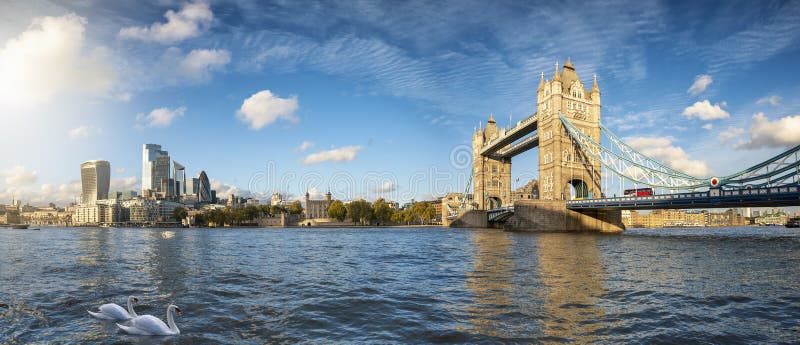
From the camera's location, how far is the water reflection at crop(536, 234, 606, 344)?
431 inches

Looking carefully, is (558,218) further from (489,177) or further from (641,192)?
(489,177)

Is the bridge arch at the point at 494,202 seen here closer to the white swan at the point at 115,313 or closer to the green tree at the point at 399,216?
the green tree at the point at 399,216

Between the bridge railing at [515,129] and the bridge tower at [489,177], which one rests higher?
the bridge railing at [515,129]

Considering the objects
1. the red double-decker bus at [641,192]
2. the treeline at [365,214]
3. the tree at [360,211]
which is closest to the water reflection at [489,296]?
the red double-decker bus at [641,192]

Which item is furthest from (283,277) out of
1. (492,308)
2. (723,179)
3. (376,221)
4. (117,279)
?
(376,221)

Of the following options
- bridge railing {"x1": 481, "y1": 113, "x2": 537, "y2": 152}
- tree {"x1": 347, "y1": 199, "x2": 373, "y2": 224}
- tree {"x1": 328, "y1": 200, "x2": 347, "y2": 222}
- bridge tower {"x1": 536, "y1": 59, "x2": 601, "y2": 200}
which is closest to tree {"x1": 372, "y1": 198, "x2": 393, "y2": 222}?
tree {"x1": 347, "y1": 199, "x2": 373, "y2": 224}

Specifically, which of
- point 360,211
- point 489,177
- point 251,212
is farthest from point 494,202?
point 251,212

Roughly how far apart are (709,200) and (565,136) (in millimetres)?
27754

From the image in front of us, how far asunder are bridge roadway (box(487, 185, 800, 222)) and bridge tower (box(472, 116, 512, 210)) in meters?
48.1

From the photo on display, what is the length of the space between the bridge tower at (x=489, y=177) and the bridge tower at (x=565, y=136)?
3459cm

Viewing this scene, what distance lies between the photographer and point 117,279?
20.1m

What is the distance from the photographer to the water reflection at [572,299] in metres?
10.9

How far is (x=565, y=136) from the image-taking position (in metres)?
79.6

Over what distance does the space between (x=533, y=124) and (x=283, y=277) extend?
258ft
